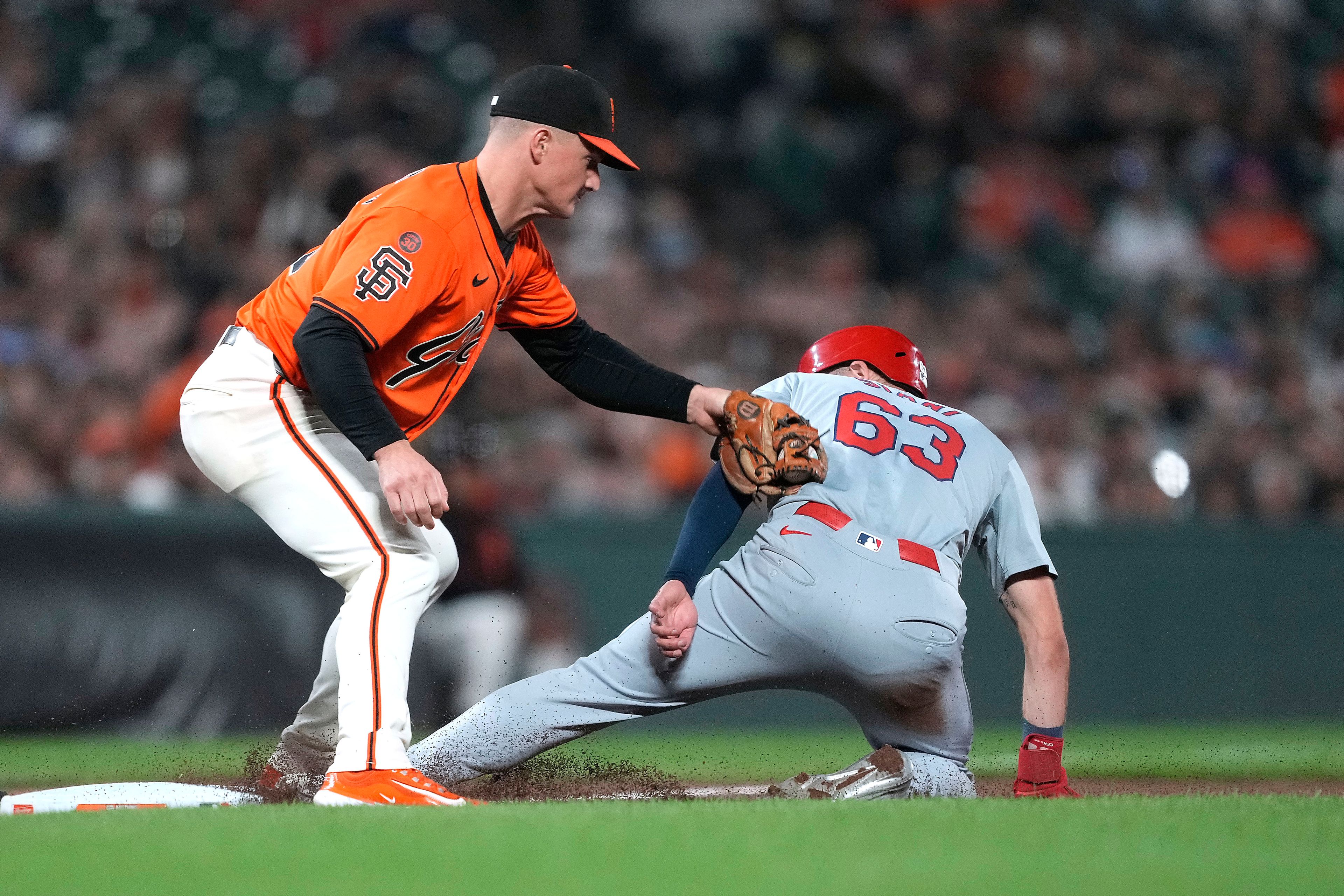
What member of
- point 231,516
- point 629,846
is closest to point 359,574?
point 629,846

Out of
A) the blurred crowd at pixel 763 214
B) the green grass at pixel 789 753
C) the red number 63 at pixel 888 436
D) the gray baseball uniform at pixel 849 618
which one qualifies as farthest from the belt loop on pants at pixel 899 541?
the blurred crowd at pixel 763 214

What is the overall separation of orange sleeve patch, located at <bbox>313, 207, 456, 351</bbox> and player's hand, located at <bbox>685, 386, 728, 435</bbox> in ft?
2.55

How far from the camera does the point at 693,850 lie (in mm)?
2227

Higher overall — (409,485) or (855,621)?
(409,485)

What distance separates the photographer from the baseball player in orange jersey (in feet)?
9.53

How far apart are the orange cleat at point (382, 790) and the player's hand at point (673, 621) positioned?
1.98 feet

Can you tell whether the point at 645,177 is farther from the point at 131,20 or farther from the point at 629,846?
the point at 629,846

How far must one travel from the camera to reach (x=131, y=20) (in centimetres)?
897

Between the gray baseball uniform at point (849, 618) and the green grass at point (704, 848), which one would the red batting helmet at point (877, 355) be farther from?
the green grass at point (704, 848)

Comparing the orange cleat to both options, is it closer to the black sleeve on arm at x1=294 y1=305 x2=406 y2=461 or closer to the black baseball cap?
the black sleeve on arm at x1=294 y1=305 x2=406 y2=461

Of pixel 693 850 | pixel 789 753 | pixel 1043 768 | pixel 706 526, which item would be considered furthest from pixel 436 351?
pixel 789 753

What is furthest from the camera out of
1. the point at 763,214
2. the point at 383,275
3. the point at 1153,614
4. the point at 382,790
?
the point at 763,214

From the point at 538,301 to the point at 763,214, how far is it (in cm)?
579

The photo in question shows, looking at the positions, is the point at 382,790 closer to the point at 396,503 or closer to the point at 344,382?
the point at 396,503
